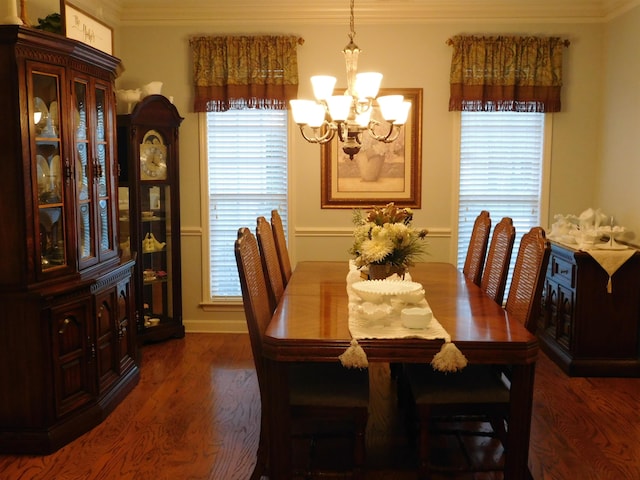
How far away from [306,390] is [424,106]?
9.75 ft

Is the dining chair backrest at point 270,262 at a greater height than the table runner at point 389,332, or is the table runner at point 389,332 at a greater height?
the dining chair backrest at point 270,262

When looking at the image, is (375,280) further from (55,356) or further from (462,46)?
(462,46)

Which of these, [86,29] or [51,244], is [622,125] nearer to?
[86,29]

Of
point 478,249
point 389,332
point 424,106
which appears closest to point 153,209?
point 424,106

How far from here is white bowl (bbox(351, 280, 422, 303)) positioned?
2648mm

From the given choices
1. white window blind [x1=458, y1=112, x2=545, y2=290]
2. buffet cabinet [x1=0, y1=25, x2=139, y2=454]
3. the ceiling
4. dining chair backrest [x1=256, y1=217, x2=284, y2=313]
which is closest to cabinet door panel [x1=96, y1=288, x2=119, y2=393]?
buffet cabinet [x1=0, y1=25, x2=139, y2=454]

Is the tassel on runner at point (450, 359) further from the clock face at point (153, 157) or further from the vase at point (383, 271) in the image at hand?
the clock face at point (153, 157)

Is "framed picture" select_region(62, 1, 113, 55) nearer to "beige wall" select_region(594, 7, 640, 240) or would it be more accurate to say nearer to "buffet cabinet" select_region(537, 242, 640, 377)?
"buffet cabinet" select_region(537, 242, 640, 377)

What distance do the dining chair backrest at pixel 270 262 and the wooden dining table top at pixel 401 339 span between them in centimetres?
10

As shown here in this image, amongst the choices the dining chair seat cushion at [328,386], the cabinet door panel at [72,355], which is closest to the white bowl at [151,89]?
the cabinet door panel at [72,355]

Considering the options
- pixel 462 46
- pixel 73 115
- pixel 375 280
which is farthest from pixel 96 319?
pixel 462 46

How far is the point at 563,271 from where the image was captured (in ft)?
13.8

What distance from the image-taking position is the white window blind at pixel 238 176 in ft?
16.2

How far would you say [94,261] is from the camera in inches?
132
